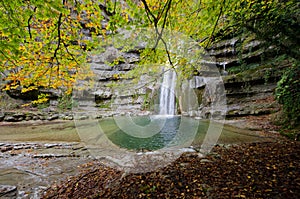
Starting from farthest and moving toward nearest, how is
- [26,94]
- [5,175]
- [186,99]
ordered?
[26,94]
[186,99]
[5,175]

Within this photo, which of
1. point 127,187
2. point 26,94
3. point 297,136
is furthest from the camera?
point 26,94

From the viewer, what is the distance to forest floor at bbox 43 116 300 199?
1.68 m

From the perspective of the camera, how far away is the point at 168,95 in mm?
12977

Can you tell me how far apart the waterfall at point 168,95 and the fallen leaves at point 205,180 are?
9.69 m

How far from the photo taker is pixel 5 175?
2.62m

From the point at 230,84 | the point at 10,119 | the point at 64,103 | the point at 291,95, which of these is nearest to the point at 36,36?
the point at 291,95

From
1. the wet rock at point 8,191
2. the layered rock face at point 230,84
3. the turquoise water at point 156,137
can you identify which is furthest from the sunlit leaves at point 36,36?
the layered rock face at point 230,84

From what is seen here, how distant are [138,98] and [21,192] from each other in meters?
14.5

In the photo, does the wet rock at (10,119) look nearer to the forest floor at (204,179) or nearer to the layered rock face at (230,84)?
the layered rock face at (230,84)

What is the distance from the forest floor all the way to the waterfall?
31.7 ft

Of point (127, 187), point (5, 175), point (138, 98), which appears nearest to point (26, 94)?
point (138, 98)

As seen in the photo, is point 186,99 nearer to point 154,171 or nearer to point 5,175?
point 154,171

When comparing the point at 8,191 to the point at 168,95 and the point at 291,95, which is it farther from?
the point at 168,95

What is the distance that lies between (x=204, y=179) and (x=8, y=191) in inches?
113
